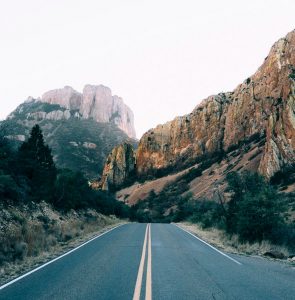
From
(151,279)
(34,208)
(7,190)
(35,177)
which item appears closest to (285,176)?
(35,177)

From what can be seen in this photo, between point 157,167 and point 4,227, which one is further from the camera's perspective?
point 157,167

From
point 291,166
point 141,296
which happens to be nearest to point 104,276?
point 141,296

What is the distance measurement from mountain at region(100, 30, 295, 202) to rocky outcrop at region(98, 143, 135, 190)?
204 cm

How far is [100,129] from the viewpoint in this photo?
178125 millimetres

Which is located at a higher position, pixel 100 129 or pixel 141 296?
pixel 100 129

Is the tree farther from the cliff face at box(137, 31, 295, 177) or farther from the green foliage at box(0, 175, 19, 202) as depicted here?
the cliff face at box(137, 31, 295, 177)

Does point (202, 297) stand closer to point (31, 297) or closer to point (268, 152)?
point (31, 297)

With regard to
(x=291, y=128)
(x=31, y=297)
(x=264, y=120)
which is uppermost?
(x=264, y=120)

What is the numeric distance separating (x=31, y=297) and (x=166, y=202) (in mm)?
89387

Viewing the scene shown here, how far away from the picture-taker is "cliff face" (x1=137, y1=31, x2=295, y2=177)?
231 ft

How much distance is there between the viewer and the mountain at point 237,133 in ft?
234

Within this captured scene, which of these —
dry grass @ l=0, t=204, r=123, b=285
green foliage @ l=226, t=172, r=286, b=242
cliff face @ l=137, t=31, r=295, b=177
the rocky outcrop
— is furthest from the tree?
the rocky outcrop

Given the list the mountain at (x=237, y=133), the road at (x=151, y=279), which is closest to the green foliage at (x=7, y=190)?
the road at (x=151, y=279)

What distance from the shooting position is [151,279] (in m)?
9.17
